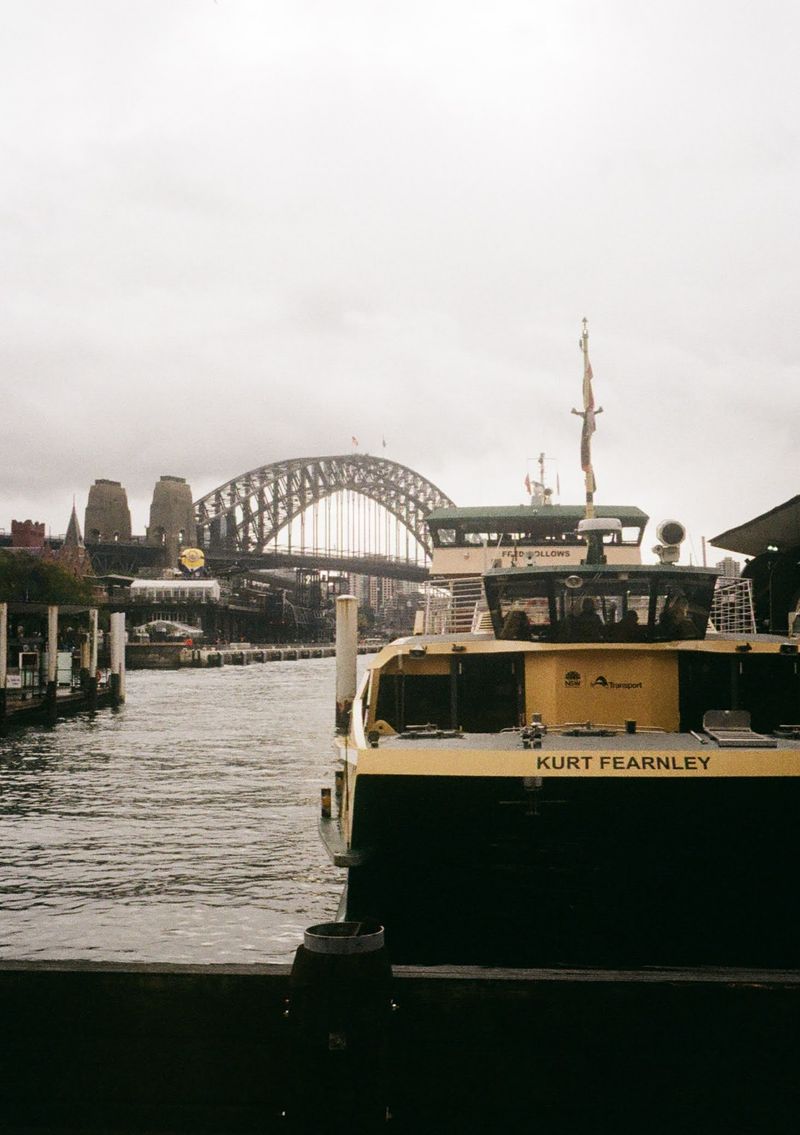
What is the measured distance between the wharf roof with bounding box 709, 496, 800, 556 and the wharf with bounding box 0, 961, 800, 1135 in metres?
21.4

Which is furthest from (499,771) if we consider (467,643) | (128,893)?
(128,893)

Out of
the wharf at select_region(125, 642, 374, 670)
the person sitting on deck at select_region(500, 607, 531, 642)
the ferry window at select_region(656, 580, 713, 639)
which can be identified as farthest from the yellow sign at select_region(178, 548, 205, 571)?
the ferry window at select_region(656, 580, 713, 639)

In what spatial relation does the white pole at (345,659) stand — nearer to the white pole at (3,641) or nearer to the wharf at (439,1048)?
the wharf at (439,1048)

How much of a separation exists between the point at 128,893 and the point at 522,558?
55.5 ft

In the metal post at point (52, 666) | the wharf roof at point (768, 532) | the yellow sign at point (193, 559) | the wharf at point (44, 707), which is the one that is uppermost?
the yellow sign at point (193, 559)

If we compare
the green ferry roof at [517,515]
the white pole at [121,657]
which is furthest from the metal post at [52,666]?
the green ferry roof at [517,515]

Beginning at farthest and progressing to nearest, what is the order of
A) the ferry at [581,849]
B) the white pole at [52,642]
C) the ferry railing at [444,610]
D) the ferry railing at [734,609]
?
the white pole at [52,642] → the ferry railing at [444,610] → the ferry railing at [734,609] → the ferry at [581,849]

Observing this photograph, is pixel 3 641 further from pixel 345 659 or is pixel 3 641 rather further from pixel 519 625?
pixel 519 625

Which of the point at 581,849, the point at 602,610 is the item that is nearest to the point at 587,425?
the point at 602,610

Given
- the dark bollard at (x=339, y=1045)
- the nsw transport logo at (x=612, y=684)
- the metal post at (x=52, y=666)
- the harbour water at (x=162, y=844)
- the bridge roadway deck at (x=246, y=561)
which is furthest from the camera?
the bridge roadway deck at (x=246, y=561)

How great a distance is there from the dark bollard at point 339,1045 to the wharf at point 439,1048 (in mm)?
648

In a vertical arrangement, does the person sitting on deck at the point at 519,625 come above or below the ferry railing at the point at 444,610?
below

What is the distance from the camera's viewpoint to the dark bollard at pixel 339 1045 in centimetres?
498

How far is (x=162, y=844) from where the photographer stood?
66.3ft
